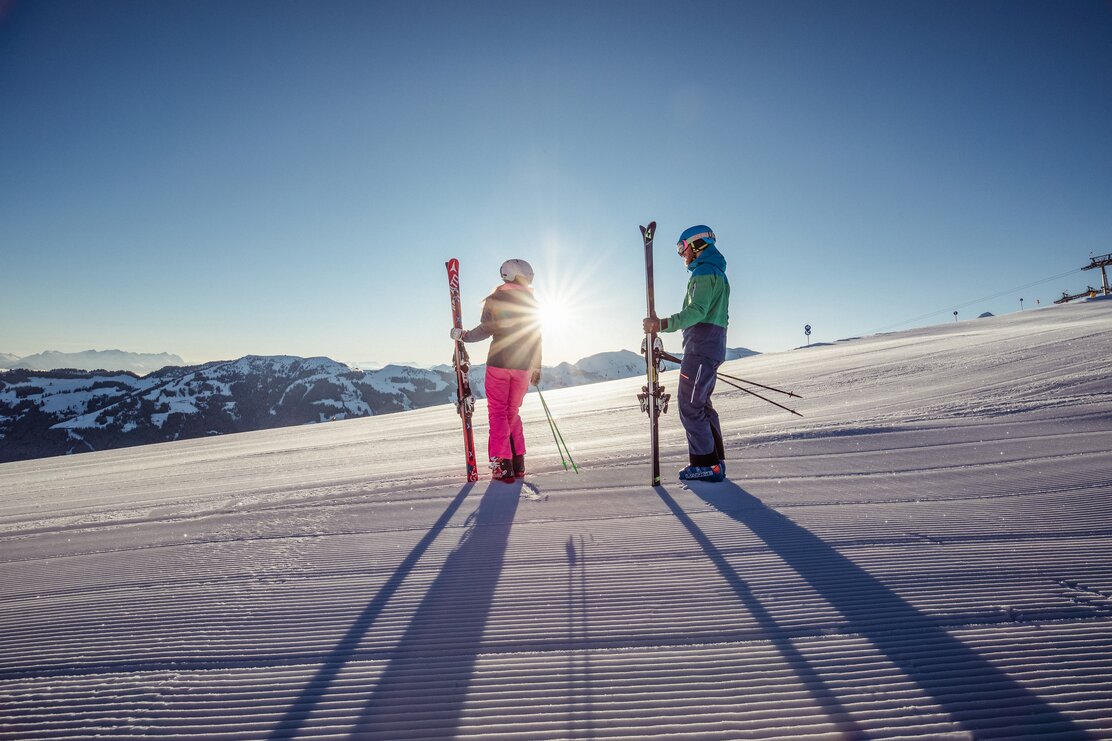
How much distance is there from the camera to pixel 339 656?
2.09 m

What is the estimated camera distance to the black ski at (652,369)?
189 inches

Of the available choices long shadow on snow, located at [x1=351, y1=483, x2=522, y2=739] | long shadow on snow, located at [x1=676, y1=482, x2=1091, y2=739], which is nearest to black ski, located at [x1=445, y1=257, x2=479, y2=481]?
long shadow on snow, located at [x1=351, y1=483, x2=522, y2=739]

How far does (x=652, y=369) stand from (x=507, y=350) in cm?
166

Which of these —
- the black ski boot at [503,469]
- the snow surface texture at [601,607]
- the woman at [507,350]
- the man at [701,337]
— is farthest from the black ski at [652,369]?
the black ski boot at [503,469]

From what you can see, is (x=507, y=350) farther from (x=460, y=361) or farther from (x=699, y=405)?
(x=699, y=405)

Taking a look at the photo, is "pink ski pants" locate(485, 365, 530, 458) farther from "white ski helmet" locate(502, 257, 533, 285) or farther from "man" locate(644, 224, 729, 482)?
"man" locate(644, 224, 729, 482)

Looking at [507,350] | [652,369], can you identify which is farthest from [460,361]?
[652,369]

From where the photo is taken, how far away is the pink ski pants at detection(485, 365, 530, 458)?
545 cm

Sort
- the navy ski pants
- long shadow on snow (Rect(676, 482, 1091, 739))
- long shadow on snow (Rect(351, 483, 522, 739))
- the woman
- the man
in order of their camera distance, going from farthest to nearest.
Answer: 1. the woman
2. the navy ski pants
3. the man
4. long shadow on snow (Rect(351, 483, 522, 739))
5. long shadow on snow (Rect(676, 482, 1091, 739))

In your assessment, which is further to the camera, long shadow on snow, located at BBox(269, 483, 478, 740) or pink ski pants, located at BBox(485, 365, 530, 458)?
pink ski pants, located at BBox(485, 365, 530, 458)

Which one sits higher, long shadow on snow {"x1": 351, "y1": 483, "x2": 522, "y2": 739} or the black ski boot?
the black ski boot

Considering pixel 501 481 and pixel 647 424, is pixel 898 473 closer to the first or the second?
pixel 501 481

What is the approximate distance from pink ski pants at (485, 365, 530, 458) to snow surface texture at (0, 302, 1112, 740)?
20.4 inches

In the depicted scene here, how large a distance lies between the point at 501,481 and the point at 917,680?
4.16 meters
